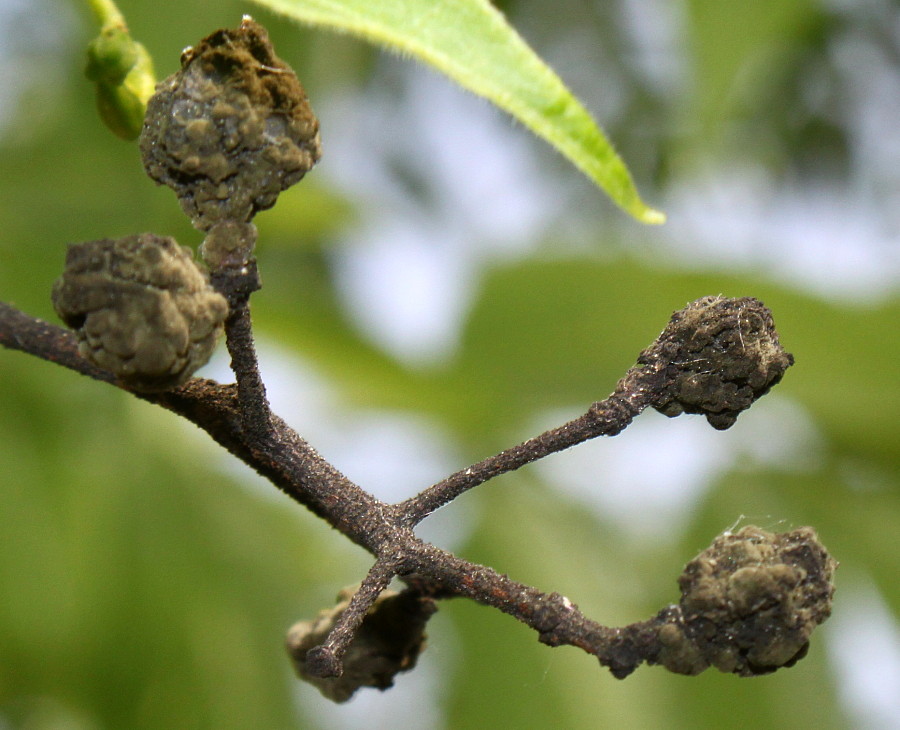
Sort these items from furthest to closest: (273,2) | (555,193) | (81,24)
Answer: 1. (555,193)
2. (81,24)
3. (273,2)

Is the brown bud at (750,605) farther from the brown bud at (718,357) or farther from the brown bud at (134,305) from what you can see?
the brown bud at (134,305)

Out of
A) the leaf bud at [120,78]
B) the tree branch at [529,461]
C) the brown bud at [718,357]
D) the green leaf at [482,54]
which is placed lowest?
the tree branch at [529,461]

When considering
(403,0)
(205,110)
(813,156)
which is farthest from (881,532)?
(205,110)

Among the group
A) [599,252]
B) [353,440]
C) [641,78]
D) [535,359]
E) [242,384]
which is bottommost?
[242,384]

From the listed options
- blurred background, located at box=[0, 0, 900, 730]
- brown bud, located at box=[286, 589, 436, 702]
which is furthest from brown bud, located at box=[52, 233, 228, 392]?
blurred background, located at box=[0, 0, 900, 730]

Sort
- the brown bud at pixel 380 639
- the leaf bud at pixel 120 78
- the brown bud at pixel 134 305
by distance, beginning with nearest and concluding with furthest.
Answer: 1. the brown bud at pixel 134 305
2. the brown bud at pixel 380 639
3. the leaf bud at pixel 120 78

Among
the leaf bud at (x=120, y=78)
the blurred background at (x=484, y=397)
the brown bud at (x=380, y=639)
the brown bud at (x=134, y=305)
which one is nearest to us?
the brown bud at (x=134, y=305)

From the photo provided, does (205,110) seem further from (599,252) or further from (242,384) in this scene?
(599,252)

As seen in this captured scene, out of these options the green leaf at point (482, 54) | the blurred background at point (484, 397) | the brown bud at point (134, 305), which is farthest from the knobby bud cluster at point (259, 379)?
the blurred background at point (484, 397)
